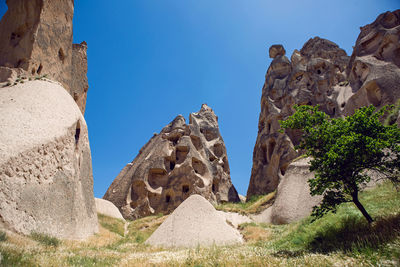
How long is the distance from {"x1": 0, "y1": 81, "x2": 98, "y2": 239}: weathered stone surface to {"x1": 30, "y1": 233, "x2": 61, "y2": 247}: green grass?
0.28 meters

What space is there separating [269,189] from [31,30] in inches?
1130

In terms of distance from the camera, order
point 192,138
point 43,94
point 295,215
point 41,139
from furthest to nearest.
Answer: point 192,138, point 295,215, point 43,94, point 41,139

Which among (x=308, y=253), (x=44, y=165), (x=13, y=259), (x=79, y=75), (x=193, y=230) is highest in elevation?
(x=79, y=75)

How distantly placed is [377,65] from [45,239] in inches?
1156

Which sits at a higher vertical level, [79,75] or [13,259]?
[79,75]

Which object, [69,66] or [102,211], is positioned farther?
[102,211]

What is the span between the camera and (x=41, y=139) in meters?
11.2

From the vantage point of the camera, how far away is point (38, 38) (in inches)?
647

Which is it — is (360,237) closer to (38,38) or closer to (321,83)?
(38,38)

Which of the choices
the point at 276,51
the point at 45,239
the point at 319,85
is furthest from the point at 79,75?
the point at 276,51

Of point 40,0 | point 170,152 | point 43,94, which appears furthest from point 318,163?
point 170,152

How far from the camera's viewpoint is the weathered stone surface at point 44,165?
9211 mm

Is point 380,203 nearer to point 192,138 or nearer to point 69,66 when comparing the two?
point 69,66

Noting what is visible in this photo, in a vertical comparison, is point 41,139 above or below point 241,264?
above
